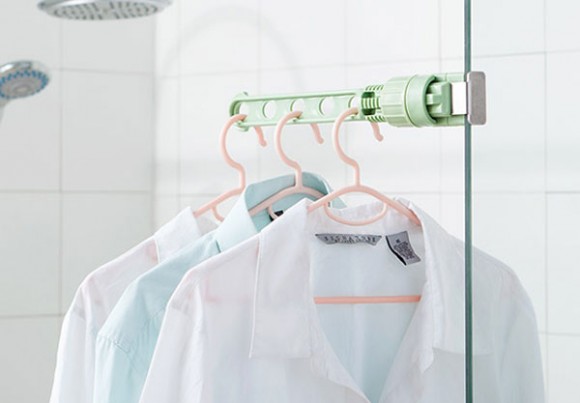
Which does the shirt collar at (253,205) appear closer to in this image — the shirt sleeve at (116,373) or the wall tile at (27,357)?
the shirt sleeve at (116,373)

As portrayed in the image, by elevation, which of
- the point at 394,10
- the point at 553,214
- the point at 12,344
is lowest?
the point at 12,344

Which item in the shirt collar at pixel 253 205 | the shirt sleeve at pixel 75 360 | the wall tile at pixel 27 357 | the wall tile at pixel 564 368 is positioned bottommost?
the wall tile at pixel 27 357

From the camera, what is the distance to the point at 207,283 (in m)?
1.07

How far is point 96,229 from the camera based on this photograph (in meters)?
2.14

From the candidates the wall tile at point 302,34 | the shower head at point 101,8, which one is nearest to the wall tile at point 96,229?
the wall tile at point 302,34

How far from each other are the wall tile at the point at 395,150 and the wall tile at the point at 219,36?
259 mm

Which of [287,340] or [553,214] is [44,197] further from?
[553,214]

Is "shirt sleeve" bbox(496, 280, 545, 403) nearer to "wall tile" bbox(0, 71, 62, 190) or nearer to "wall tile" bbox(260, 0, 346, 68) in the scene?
"wall tile" bbox(260, 0, 346, 68)

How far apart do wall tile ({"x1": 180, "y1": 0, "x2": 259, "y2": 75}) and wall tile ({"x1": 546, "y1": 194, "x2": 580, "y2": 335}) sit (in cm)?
130

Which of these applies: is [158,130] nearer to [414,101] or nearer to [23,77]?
[23,77]

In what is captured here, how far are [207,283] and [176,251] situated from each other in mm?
245

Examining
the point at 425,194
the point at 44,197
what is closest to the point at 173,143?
the point at 44,197

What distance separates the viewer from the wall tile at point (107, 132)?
212cm

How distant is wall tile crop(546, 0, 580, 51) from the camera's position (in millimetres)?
808
